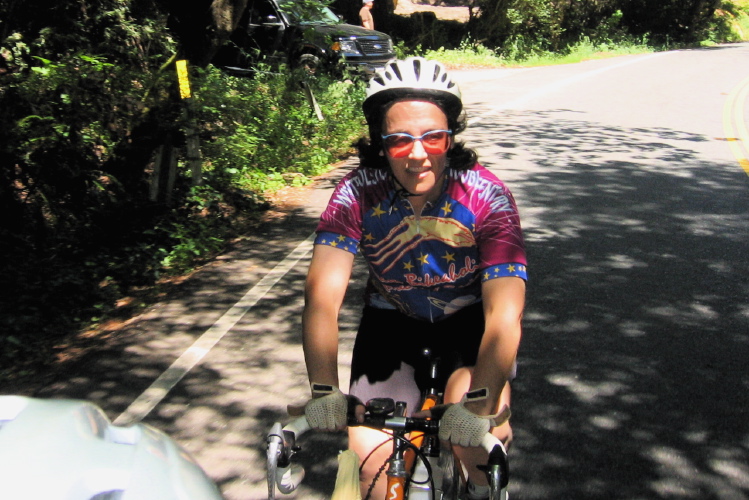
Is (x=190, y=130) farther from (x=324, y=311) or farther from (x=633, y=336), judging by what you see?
(x=324, y=311)

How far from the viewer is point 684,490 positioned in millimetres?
4070

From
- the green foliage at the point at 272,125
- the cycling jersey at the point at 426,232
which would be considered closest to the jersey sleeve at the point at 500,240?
the cycling jersey at the point at 426,232

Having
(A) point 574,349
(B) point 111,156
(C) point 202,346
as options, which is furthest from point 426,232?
(B) point 111,156

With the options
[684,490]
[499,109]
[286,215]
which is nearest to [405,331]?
[684,490]

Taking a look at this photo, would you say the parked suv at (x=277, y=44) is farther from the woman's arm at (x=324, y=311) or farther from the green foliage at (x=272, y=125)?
the woman's arm at (x=324, y=311)

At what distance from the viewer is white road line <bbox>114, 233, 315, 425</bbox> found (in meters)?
5.05

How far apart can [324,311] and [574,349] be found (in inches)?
133

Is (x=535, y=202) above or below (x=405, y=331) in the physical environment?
below

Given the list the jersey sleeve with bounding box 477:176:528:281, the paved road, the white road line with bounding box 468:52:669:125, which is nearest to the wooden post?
the paved road

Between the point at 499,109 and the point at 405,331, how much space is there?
15.6m

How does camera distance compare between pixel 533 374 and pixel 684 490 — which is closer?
pixel 684 490

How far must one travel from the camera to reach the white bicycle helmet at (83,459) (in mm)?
1498

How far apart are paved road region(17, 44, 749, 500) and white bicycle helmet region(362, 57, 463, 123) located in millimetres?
2056

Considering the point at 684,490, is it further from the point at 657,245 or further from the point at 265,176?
the point at 265,176
